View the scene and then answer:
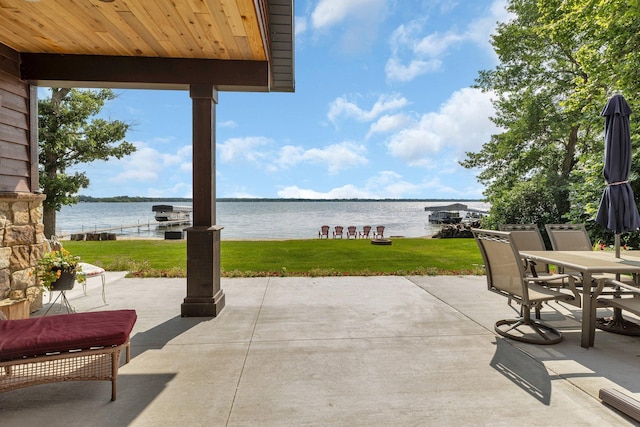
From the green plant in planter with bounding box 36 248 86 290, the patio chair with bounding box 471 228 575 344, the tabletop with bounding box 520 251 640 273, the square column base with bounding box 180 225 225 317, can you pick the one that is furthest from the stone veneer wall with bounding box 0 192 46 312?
the tabletop with bounding box 520 251 640 273

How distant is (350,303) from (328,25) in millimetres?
10909

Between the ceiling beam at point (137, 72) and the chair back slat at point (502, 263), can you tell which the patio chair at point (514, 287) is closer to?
the chair back slat at point (502, 263)

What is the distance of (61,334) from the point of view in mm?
2303

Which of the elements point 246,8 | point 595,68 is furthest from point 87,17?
point 595,68

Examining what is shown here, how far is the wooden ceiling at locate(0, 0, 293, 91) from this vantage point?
9.66 feet

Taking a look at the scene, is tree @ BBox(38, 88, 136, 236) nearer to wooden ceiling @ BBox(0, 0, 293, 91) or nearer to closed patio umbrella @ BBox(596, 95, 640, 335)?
wooden ceiling @ BBox(0, 0, 293, 91)

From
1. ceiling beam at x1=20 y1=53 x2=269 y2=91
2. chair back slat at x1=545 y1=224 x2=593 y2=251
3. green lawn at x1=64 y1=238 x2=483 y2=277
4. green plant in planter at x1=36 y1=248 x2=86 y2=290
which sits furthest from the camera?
green lawn at x1=64 y1=238 x2=483 y2=277

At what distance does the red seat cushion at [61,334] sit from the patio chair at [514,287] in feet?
11.6

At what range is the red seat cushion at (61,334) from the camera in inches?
85.4

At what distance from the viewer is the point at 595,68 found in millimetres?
7547

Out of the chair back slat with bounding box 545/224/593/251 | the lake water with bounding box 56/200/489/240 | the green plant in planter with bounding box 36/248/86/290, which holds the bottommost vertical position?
the lake water with bounding box 56/200/489/240

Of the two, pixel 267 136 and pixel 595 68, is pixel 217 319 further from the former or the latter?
pixel 267 136

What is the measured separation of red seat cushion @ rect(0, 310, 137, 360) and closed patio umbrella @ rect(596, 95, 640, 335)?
4.98 meters

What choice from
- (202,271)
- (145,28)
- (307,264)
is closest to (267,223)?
(307,264)
